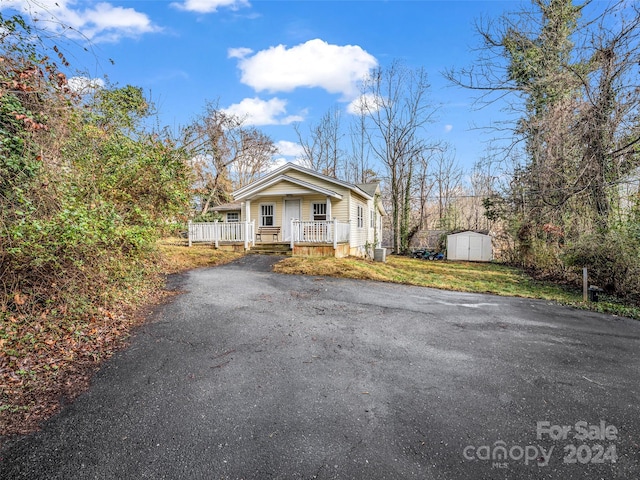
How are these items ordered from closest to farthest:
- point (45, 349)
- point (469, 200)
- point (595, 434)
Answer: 1. point (595, 434)
2. point (45, 349)
3. point (469, 200)

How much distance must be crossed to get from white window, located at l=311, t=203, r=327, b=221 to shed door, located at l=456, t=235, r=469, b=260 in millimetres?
9385

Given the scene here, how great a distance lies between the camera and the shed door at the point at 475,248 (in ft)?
58.2

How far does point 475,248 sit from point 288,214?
11.9 meters

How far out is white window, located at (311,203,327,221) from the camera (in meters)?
14.7

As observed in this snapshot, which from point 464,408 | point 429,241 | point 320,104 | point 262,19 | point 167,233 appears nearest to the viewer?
point 464,408

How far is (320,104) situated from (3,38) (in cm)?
2395

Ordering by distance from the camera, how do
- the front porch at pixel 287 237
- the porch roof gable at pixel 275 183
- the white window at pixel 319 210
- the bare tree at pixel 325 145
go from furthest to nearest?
the bare tree at pixel 325 145
the white window at pixel 319 210
the porch roof gable at pixel 275 183
the front porch at pixel 287 237

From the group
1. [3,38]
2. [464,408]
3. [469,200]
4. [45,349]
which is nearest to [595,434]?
[464,408]

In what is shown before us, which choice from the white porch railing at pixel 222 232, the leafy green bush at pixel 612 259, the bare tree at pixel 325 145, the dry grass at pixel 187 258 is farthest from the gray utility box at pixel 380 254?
the bare tree at pixel 325 145

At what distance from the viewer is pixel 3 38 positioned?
349 centimetres

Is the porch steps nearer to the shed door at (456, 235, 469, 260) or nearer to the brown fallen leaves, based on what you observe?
the brown fallen leaves

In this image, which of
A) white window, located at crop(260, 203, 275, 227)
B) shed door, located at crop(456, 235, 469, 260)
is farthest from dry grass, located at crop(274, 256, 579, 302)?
shed door, located at crop(456, 235, 469, 260)

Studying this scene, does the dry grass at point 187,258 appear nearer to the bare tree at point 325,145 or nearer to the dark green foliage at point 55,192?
the dark green foliage at point 55,192

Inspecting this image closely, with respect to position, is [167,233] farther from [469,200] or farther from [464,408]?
[469,200]
